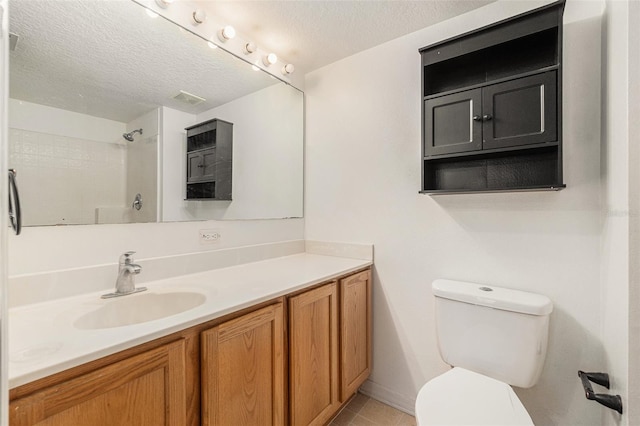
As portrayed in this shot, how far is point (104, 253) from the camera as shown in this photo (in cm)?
121

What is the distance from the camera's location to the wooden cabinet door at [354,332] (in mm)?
1535

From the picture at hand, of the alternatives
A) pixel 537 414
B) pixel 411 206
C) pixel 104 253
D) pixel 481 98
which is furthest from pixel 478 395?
pixel 104 253

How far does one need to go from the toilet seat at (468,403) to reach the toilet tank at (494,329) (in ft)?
0.28

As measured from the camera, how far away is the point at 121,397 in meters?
0.74

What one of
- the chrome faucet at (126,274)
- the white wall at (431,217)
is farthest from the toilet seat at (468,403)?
the chrome faucet at (126,274)

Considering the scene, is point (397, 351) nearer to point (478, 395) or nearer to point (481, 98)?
point (478, 395)

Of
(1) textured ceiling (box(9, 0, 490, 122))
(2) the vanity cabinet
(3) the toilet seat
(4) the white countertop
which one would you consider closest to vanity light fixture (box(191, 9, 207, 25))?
(1) textured ceiling (box(9, 0, 490, 122))

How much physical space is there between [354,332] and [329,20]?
1777mm

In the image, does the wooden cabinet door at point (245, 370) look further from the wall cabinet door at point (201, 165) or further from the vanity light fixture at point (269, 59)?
the vanity light fixture at point (269, 59)

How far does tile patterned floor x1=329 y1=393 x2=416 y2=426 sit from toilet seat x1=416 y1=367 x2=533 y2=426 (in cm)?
63

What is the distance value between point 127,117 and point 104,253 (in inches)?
24.4

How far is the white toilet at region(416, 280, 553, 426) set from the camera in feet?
3.32

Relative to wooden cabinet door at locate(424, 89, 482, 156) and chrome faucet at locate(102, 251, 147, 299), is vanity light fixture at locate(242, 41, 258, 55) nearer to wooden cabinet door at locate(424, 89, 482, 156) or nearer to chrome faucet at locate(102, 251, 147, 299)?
wooden cabinet door at locate(424, 89, 482, 156)

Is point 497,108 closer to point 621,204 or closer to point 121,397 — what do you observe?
point 621,204
